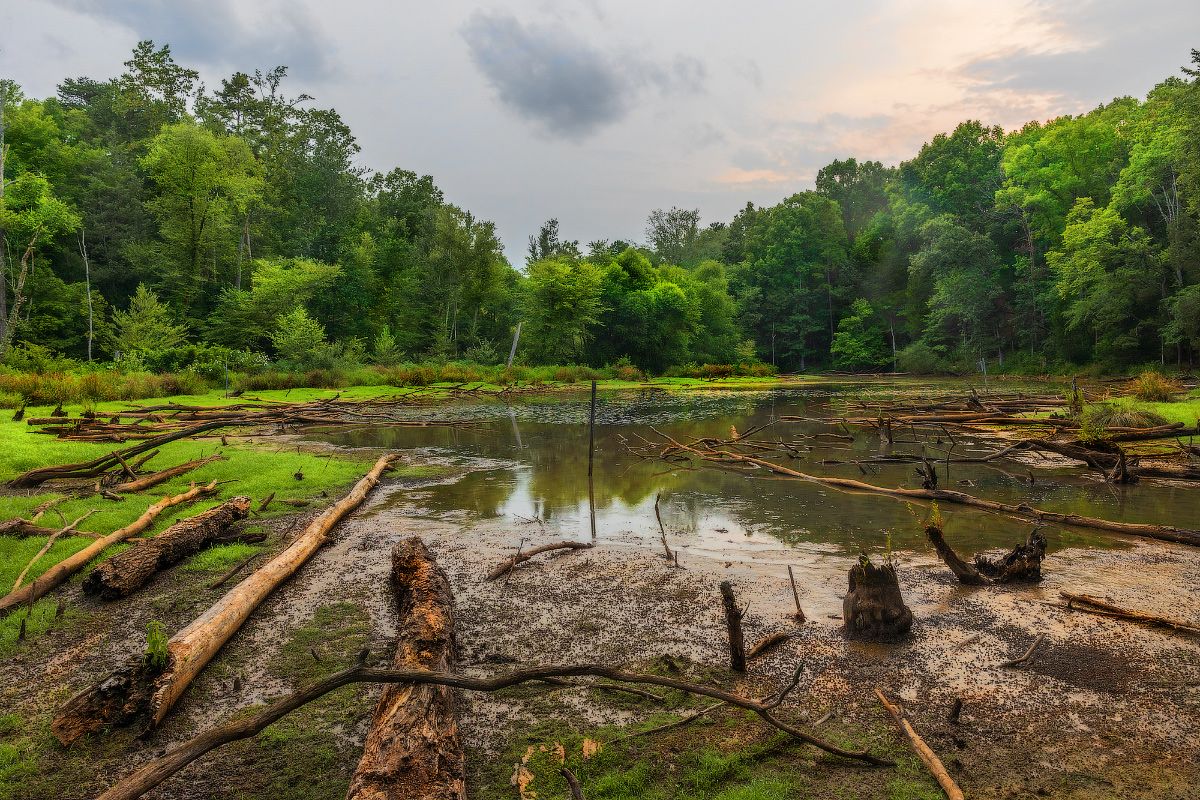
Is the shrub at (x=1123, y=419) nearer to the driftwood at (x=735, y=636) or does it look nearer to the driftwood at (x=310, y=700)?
the driftwood at (x=735, y=636)

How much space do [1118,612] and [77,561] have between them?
9939 mm

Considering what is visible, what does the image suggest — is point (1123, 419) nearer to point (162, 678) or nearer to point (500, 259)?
point (162, 678)

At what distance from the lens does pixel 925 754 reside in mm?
3363

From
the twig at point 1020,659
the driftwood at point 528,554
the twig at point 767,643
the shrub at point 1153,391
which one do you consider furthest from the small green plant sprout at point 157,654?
the shrub at point 1153,391

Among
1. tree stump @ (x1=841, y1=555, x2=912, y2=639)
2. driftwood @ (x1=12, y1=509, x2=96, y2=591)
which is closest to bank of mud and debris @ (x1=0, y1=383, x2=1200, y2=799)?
tree stump @ (x1=841, y1=555, x2=912, y2=639)

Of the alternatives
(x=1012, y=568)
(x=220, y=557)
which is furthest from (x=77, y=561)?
(x=1012, y=568)

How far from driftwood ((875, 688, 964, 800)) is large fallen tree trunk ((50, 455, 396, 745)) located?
4550 mm

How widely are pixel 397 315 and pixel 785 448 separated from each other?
2030 inches

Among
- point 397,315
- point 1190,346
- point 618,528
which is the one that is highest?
point 397,315

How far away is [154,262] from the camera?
44562mm

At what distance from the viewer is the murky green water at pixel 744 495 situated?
326 inches

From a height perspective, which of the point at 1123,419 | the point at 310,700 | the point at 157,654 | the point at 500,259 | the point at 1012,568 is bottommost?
the point at 1012,568

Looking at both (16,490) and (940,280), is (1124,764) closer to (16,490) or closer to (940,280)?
(16,490)

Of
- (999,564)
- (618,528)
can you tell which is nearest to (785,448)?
(618,528)
